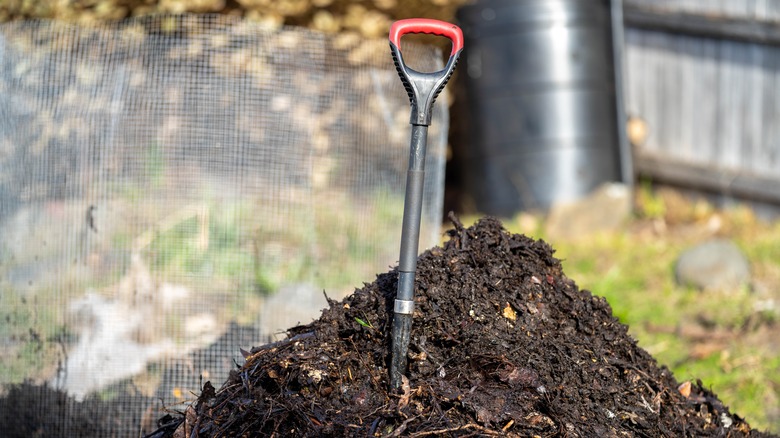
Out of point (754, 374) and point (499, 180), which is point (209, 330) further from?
point (499, 180)

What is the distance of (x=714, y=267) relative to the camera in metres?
4.98

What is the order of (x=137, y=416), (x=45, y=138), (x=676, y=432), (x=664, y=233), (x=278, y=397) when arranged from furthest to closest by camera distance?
(x=664, y=233), (x=45, y=138), (x=137, y=416), (x=676, y=432), (x=278, y=397)

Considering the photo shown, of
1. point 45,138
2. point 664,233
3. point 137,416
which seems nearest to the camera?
point 137,416

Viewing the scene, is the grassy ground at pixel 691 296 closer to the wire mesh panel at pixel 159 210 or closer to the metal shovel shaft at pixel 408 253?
the wire mesh panel at pixel 159 210

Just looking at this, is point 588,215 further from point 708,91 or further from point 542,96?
point 708,91

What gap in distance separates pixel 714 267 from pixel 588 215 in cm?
141

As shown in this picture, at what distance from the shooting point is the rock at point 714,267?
4.92m

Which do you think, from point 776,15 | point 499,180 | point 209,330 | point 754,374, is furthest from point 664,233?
point 209,330

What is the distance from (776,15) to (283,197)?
411cm

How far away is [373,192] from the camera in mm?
4090

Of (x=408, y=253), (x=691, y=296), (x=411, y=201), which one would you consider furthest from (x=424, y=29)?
(x=691, y=296)

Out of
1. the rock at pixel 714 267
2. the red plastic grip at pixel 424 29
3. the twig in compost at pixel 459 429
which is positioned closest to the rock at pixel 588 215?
the rock at pixel 714 267

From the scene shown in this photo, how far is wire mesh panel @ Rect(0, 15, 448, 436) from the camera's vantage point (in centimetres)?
299

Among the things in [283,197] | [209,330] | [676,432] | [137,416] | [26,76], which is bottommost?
[137,416]
